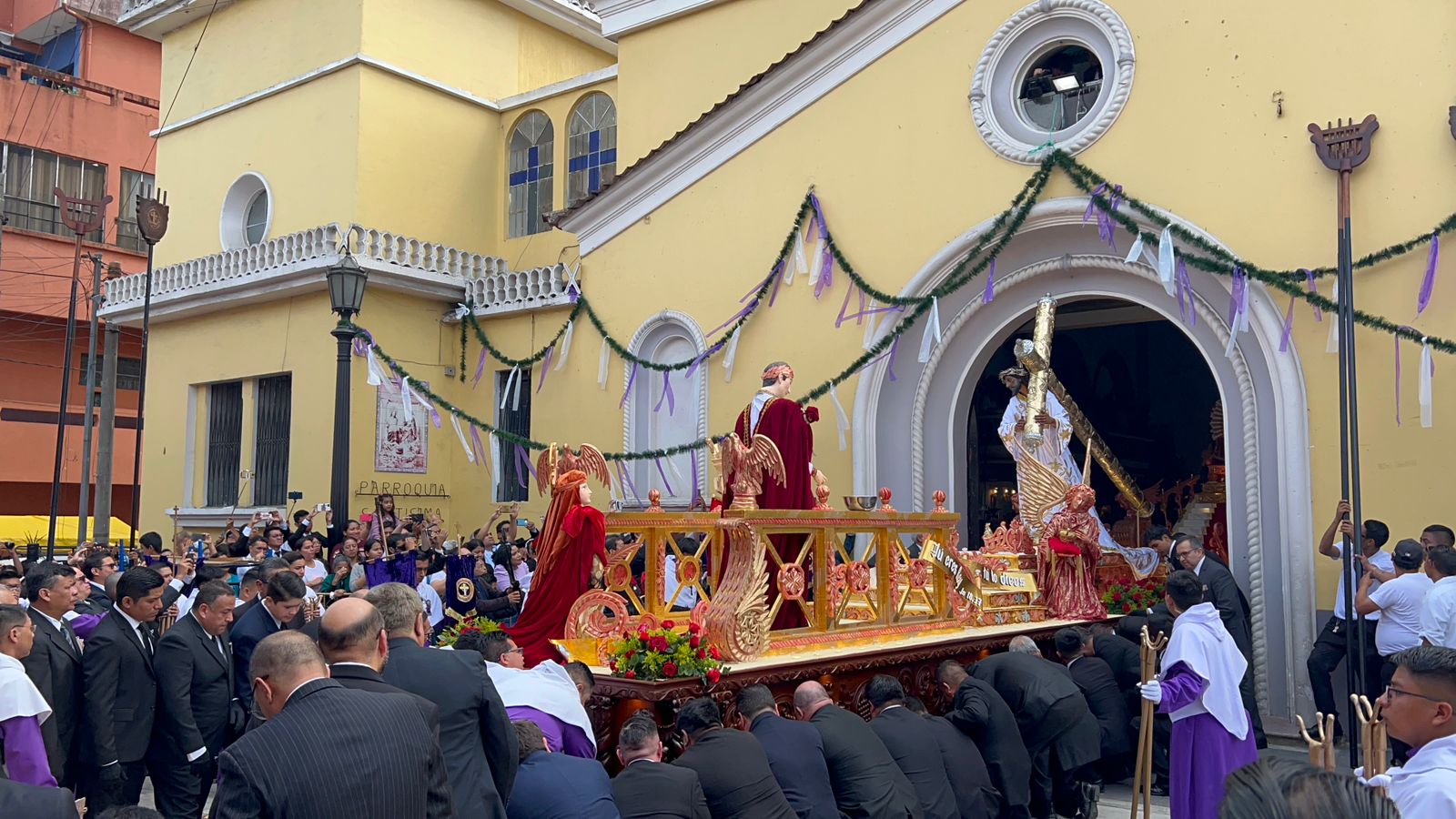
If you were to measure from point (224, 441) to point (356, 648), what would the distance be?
17214 mm

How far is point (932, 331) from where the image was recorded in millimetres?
12969

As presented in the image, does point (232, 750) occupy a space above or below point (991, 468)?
below

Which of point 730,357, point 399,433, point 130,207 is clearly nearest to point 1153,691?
point 730,357

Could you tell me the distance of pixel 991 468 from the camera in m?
15.3

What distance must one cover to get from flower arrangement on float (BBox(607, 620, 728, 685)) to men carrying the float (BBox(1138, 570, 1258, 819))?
2.51 m

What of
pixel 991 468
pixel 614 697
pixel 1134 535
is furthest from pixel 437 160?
pixel 614 697

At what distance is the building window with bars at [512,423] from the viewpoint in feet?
58.2

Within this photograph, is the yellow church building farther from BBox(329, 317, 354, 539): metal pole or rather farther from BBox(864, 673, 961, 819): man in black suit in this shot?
BBox(864, 673, 961, 819): man in black suit

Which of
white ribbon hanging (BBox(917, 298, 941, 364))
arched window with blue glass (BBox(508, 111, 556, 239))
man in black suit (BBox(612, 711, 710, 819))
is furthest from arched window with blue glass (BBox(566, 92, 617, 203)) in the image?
man in black suit (BBox(612, 711, 710, 819))

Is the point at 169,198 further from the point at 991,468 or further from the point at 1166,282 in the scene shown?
the point at 1166,282

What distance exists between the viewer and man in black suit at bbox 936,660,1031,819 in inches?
297

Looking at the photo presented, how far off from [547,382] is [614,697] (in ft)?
32.6

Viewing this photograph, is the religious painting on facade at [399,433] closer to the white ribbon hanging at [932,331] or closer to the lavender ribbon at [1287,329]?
the white ribbon hanging at [932,331]

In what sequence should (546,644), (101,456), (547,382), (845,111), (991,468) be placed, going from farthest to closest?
(101,456) → (547,382) → (991,468) → (845,111) → (546,644)
